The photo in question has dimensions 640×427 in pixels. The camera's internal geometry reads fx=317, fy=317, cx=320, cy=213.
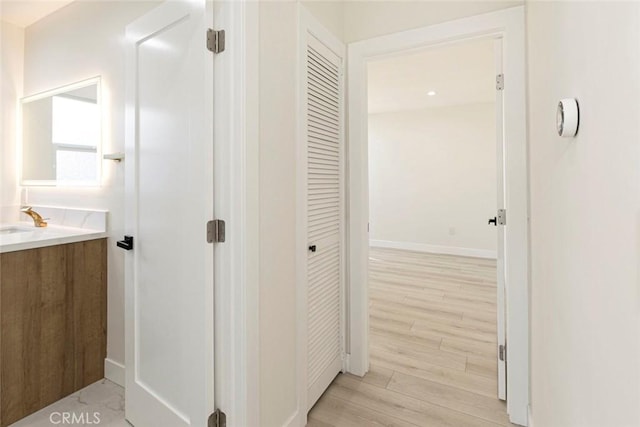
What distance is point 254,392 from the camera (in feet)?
4.25

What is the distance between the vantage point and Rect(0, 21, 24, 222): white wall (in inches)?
101

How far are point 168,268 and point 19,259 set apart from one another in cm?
94

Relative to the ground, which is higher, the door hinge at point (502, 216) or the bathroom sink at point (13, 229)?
the door hinge at point (502, 216)

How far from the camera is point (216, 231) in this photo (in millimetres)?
1275

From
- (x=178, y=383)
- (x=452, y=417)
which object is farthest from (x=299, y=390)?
(x=452, y=417)

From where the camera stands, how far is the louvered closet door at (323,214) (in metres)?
1.75

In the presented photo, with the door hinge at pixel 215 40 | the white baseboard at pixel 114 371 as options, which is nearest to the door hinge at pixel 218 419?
the white baseboard at pixel 114 371

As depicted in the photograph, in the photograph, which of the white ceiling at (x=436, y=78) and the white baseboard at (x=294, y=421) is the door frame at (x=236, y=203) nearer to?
the white baseboard at (x=294, y=421)

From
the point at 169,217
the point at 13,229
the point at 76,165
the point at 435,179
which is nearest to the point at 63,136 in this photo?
the point at 76,165

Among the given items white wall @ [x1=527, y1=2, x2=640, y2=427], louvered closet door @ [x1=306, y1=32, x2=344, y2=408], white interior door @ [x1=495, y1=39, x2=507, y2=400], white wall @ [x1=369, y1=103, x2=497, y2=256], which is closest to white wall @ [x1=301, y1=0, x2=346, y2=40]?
louvered closet door @ [x1=306, y1=32, x2=344, y2=408]

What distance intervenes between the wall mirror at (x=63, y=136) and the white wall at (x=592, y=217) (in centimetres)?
248

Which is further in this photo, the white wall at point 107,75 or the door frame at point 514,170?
the white wall at point 107,75

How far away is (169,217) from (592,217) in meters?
1.48

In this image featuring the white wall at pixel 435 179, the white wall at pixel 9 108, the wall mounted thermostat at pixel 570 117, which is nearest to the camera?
the wall mounted thermostat at pixel 570 117
